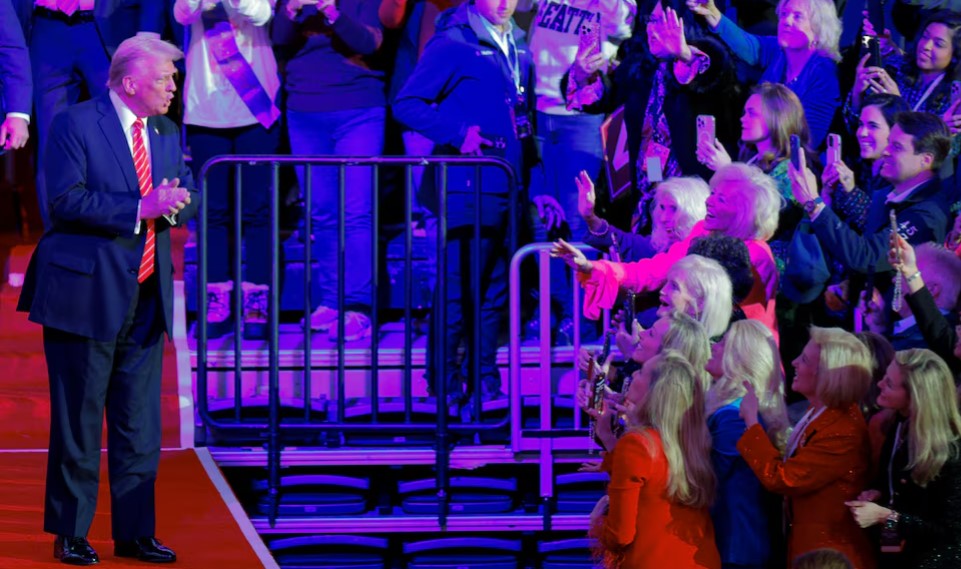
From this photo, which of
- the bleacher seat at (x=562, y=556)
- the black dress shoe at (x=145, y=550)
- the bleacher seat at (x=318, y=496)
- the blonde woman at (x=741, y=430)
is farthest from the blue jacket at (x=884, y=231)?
the black dress shoe at (x=145, y=550)

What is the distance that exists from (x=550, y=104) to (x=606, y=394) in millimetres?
2077

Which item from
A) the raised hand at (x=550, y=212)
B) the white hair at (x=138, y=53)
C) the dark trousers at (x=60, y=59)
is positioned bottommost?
the raised hand at (x=550, y=212)

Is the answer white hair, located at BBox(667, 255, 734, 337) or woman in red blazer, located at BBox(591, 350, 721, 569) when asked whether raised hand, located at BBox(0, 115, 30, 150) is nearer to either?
white hair, located at BBox(667, 255, 734, 337)

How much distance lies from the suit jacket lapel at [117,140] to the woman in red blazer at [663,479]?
160 cm

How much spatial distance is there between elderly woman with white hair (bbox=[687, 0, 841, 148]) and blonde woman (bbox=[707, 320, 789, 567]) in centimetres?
182

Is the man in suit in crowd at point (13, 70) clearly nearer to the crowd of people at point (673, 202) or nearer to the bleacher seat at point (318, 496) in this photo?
the crowd of people at point (673, 202)

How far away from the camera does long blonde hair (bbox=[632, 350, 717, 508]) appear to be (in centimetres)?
415

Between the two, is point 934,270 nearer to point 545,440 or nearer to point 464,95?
point 545,440

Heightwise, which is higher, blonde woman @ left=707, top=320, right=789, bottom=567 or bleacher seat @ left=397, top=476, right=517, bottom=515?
blonde woman @ left=707, top=320, right=789, bottom=567

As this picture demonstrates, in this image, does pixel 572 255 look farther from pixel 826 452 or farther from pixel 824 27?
pixel 824 27

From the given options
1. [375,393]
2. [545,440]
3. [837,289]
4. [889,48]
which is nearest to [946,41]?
[889,48]

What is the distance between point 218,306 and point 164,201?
223 cm

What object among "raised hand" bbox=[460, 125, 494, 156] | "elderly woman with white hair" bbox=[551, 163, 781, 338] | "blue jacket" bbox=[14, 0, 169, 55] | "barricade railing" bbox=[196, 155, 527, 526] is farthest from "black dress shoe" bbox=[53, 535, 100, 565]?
"blue jacket" bbox=[14, 0, 169, 55]

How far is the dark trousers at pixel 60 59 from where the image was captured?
628cm
